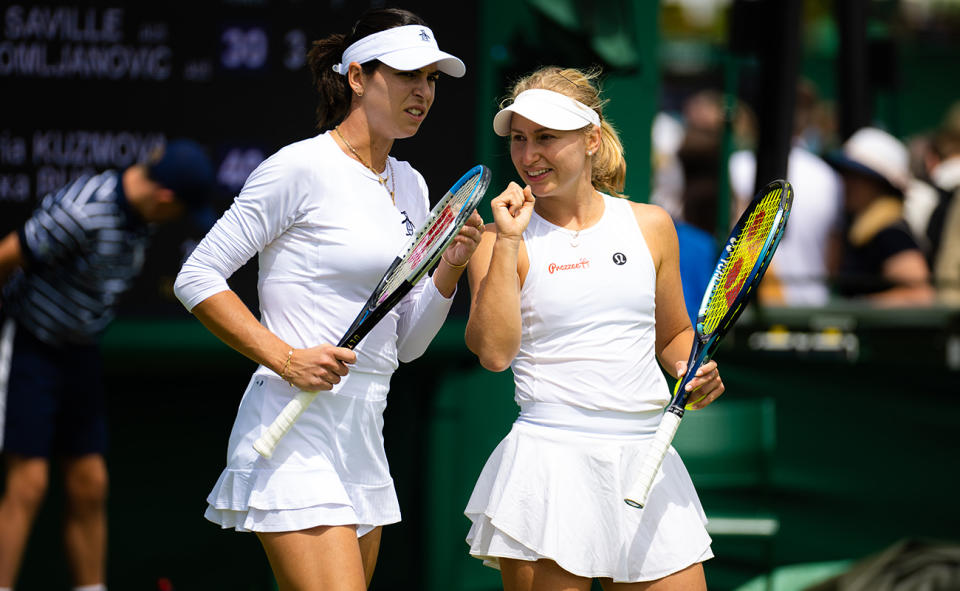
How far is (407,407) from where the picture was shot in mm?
4961

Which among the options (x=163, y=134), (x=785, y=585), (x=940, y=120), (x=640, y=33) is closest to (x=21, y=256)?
(x=163, y=134)

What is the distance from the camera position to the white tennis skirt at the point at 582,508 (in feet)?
9.21

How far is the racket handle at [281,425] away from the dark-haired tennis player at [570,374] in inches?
15.0

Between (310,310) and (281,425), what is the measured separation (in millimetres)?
261

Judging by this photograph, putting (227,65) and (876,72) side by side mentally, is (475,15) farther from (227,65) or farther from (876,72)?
(876,72)

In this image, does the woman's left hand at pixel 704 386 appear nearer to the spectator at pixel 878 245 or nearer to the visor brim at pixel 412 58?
the visor brim at pixel 412 58

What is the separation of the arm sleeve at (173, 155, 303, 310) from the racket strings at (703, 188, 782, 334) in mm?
947

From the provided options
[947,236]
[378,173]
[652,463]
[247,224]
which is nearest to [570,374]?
[652,463]

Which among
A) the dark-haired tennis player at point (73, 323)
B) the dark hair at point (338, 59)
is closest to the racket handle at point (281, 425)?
the dark hair at point (338, 59)

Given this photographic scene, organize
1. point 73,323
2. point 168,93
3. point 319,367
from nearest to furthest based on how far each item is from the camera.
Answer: point 319,367 < point 73,323 < point 168,93

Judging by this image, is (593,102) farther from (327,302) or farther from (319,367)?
(319,367)

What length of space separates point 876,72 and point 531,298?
7.03 meters

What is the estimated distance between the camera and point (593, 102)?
2990 mm

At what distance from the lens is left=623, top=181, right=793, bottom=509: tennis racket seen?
108 inches
